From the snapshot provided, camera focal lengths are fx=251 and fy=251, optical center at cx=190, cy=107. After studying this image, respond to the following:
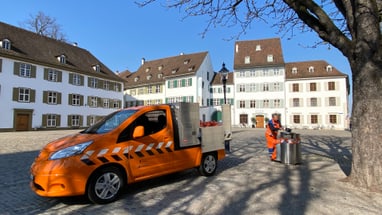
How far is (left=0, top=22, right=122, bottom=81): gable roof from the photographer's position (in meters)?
30.3

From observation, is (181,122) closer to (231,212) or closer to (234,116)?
(231,212)

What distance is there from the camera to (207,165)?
22.2ft

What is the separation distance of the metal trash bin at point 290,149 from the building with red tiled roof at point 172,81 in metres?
34.6

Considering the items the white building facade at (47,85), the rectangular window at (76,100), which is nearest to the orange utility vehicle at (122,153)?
the white building facade at (47,85)

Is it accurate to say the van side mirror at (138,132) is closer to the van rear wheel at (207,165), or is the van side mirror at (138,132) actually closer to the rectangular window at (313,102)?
the van rear wheel at (207,165)

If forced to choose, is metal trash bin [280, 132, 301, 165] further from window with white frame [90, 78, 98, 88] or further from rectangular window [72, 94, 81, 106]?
window with white frame [90, 78, 98, 88]

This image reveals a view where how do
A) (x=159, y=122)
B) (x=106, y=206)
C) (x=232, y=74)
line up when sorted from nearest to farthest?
(x=106, y=206)
(x=159, y=122)
(x=232, y=74)

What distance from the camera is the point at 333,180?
6242mm

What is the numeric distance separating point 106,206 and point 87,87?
36.3 metres

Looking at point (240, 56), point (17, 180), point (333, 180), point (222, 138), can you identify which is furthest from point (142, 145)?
point (240, 56)

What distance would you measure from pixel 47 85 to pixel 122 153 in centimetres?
3251

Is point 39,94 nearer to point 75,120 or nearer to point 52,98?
point 52,98

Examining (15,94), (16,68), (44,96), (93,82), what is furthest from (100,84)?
(15,94)

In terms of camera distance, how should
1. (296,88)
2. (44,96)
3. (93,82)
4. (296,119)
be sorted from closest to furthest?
(44,96) < (93,82) < (296,119) < (296,88)
